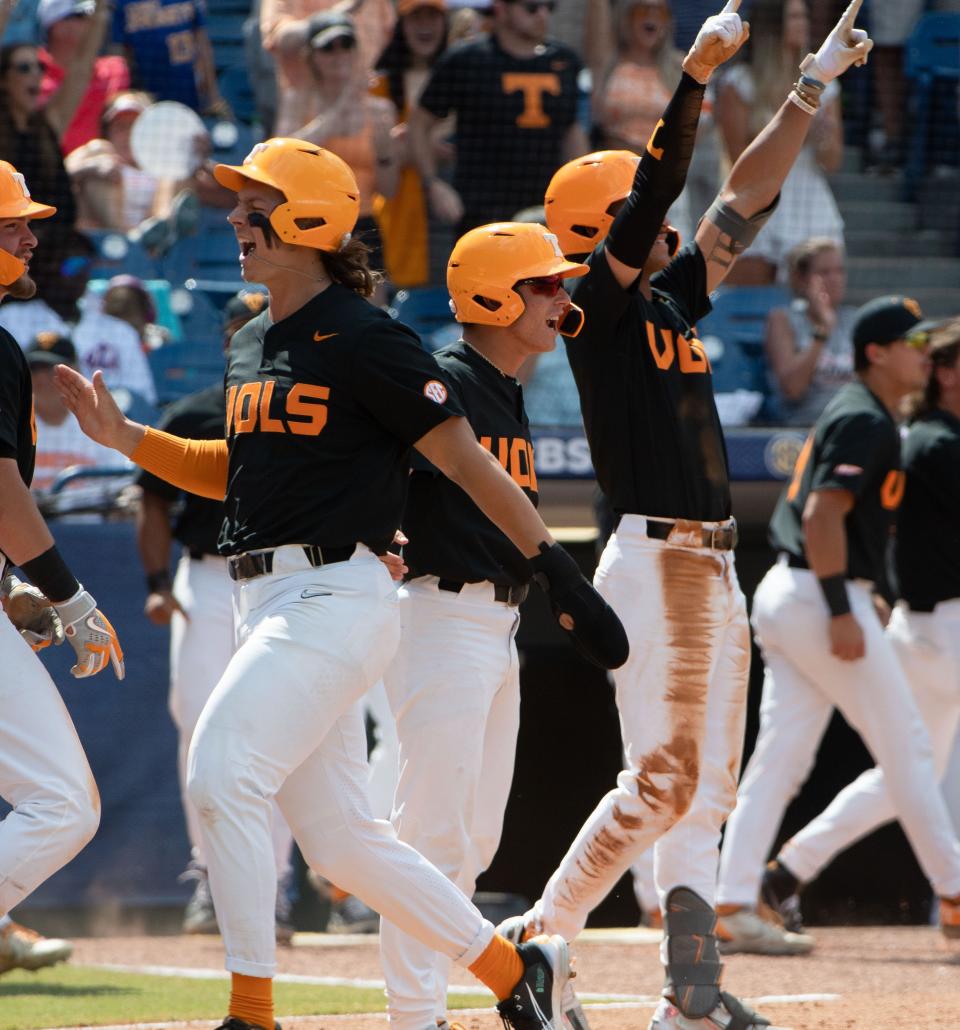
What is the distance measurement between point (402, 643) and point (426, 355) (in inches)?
29.2

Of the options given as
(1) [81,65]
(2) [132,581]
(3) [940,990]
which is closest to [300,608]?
(3) [940,990]

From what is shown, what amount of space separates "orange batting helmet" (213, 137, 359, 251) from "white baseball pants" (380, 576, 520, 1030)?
83 cm

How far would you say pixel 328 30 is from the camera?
8.62 meters

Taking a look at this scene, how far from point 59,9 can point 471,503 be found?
6.24 m

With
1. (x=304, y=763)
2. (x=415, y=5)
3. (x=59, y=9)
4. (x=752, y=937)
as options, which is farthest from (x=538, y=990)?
(x=59, y=9)

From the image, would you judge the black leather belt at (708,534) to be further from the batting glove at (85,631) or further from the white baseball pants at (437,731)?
the batting glove at (85,631)

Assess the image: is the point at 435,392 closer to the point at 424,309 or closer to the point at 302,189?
the point at 302,189

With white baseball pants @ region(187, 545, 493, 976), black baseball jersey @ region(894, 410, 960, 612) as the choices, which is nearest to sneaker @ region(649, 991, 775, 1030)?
white baseball pants @ region(187, 545, 493, 976)

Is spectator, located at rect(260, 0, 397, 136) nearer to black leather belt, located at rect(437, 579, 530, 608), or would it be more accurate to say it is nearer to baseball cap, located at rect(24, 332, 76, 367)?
baseball cap, located at rect(24, 332, 76, 367)

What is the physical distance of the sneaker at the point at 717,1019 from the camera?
4168mm

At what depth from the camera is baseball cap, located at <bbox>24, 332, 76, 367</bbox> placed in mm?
7176

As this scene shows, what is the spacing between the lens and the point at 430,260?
9117mm

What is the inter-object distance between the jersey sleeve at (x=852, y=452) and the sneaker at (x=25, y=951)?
3.03 meters

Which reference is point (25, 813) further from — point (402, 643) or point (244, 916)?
point (402, 643)
